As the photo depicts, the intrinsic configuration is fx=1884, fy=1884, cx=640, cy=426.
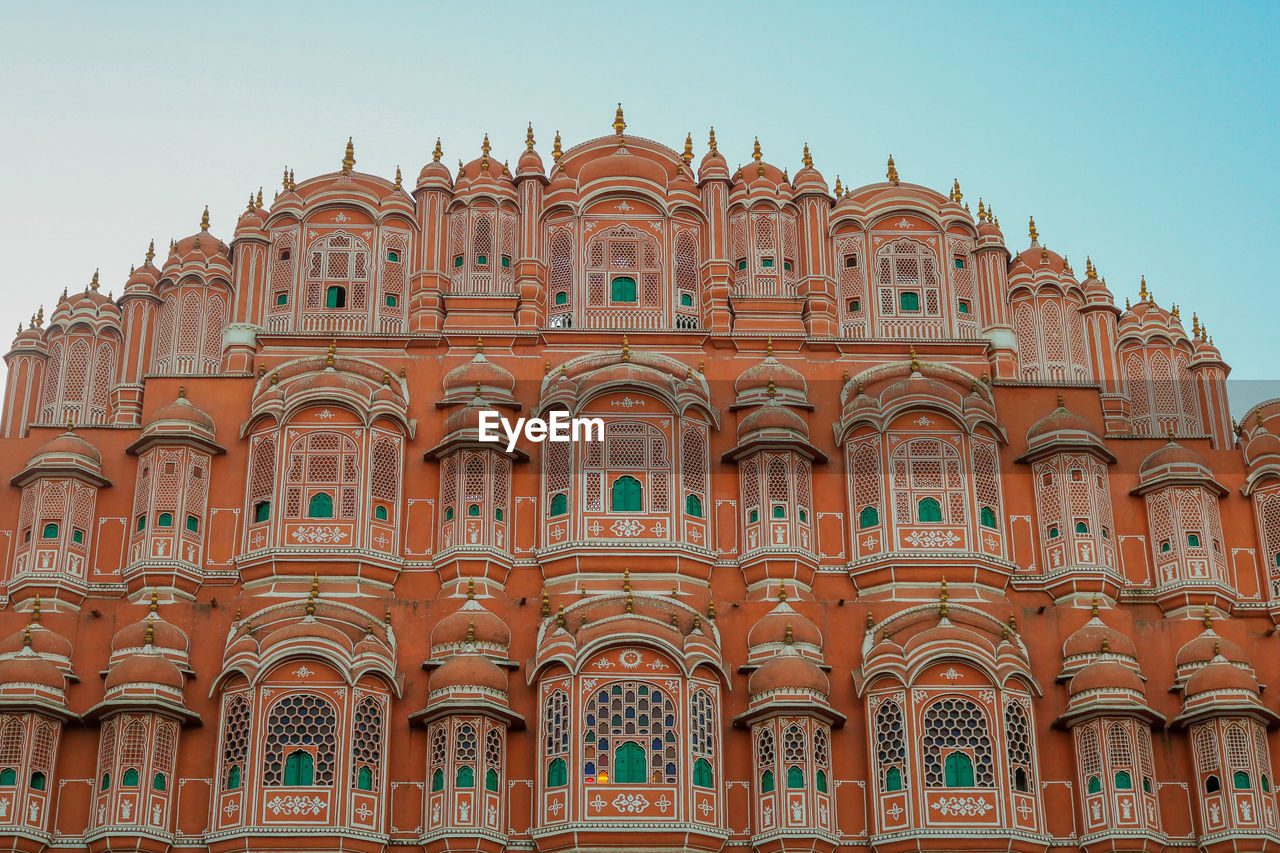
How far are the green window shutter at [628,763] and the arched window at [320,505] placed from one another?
26.1ft

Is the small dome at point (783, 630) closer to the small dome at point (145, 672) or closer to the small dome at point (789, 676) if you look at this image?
the small dome at point (789, 676)

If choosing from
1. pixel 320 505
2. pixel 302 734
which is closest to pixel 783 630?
pixel 302 734

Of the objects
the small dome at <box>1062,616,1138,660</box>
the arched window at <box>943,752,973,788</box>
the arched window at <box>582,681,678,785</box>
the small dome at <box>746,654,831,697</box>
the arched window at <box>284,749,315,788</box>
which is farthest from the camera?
the small dome at <box>1062,616,1138,660</box>

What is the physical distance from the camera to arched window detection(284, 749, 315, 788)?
34438 millimetres

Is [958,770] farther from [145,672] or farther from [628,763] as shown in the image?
[145,672]

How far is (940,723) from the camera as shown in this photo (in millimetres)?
35438

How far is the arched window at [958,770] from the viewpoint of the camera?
115 feet

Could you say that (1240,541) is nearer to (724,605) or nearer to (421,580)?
(724,605)

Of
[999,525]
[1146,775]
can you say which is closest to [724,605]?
[999,525]

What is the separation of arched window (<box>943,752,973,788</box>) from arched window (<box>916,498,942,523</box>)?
212 inches

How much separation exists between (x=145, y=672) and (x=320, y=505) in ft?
16.5

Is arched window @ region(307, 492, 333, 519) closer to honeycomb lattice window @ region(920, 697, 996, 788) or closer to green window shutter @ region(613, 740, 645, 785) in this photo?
green window shutter @ region(613, 740, 645, 785)

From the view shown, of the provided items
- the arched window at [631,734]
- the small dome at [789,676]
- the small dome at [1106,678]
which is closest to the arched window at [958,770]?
the small dome at [789,676]

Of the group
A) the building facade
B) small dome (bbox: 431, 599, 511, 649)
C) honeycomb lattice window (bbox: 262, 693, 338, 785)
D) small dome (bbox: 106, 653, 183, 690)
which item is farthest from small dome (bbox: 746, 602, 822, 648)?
small dome (bbox: 106, 653, 183, 690)
